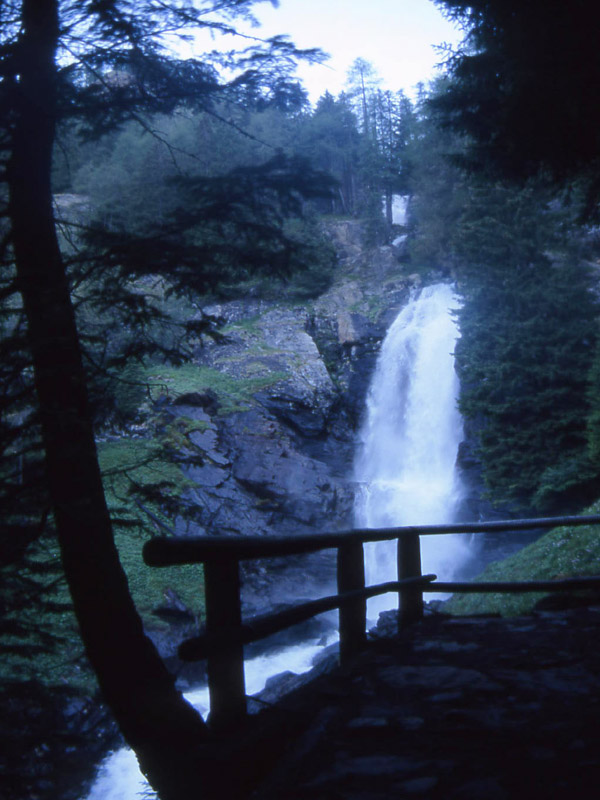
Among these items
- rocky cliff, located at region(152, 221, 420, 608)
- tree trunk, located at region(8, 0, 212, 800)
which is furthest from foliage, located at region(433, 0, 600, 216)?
rocky cliff, located at region(152, 221, 420, 608)

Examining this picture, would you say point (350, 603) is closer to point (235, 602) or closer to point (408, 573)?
point (408, 573)

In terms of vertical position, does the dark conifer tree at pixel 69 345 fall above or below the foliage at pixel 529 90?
below

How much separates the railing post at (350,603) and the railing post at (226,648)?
1.56 metres

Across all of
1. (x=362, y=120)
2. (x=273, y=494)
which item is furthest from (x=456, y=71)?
(x=362, y=120)

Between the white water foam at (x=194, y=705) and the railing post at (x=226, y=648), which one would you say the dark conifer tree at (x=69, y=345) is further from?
the white water foam at (x=194, y=705)

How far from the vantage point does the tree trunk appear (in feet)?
13.9

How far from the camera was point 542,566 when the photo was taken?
11.4 meters

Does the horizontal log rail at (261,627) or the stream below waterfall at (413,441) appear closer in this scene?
the horizontal log rail at (261,627)

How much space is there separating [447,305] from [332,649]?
17649 mm

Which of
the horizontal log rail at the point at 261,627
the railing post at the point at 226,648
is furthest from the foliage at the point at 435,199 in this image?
the railing post at the point at 226,648

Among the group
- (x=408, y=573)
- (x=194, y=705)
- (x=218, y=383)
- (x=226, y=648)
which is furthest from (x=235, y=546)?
(x=218, y=383)

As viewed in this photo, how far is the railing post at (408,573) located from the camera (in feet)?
19.6

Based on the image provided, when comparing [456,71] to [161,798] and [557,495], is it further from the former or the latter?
[557,495]

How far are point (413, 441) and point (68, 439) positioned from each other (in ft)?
71.5
